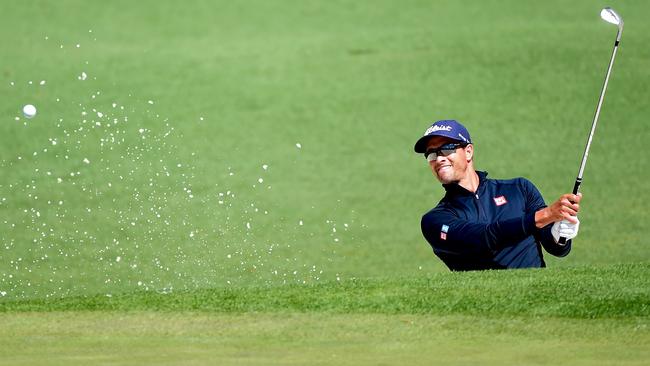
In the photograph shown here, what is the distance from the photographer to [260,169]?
1143 centimetres

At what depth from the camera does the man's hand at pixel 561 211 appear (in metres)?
5.20

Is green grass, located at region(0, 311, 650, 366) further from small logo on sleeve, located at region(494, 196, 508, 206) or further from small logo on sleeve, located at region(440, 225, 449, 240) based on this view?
small logo on sleeve, located at region(494, 196, 508, 206)

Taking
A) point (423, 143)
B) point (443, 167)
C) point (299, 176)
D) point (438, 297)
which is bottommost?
point (438, 297)

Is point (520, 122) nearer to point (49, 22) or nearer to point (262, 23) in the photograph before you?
point (262, 23)

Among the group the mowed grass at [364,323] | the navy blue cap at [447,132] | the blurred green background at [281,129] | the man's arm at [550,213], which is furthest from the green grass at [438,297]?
the blurred green background at [281,129]

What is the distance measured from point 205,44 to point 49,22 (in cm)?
208

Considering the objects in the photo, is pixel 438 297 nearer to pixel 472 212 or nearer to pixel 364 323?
pixel 364 323

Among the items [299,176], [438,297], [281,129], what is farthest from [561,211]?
[281,129]

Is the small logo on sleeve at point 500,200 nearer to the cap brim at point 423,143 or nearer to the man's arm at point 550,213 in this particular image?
the man's arm at point 550,213

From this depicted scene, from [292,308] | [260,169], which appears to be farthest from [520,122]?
[292,308]

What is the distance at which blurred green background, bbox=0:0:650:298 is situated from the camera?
9031 mm

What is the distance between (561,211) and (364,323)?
1.02 metres

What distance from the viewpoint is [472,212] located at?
5836 mm

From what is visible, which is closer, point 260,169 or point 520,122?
point 260,169
